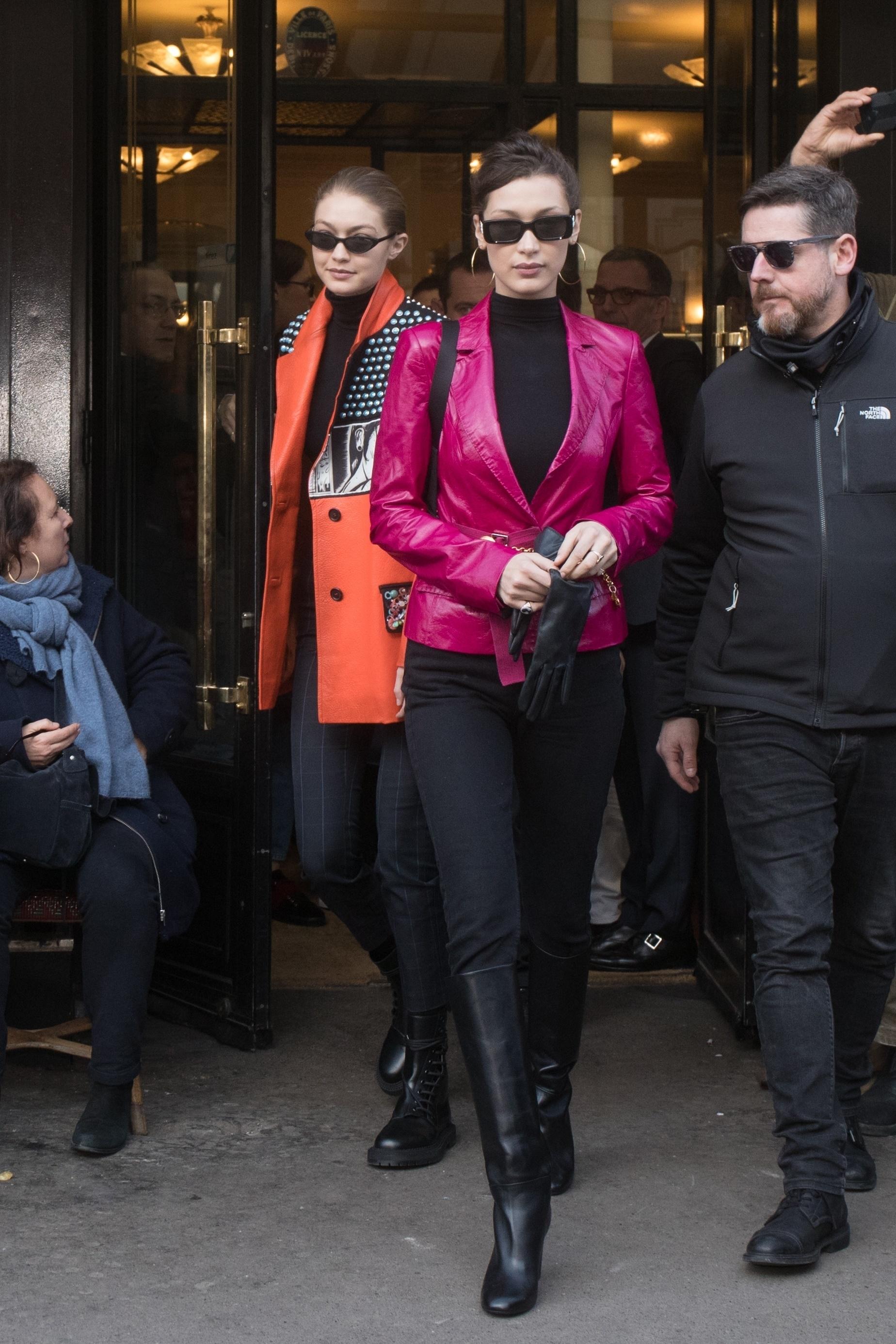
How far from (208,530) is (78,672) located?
652 mm

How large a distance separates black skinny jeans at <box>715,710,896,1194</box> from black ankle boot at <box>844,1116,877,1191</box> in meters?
0.24

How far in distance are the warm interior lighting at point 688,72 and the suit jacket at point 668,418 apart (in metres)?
3.75

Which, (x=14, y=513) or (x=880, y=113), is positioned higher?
(x=880, y=113)

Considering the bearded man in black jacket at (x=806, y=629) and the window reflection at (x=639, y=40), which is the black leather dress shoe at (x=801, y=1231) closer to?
the bearded man in black jacket at (x=806, y=629)

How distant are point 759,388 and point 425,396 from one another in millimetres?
628

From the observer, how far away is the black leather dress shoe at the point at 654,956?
16.9 feet

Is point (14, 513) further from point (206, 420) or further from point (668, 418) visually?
point (668, 418)

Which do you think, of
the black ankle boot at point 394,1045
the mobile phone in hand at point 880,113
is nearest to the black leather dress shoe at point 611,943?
the black ankle boot at point 394,1045

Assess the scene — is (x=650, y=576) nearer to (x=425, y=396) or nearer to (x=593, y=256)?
(x=425, y=396)

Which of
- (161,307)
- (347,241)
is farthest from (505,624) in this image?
(161,307)

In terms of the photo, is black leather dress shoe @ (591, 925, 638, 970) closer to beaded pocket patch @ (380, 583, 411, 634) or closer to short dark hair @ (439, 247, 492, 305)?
beaded pocket patch @ (380, 583, 411, 634)

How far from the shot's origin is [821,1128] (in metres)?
3.07

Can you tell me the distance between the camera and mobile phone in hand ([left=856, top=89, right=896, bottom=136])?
11.7ft

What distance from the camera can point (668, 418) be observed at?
16.5ft
